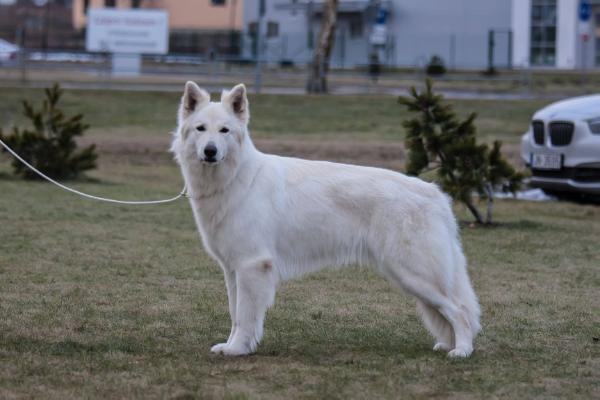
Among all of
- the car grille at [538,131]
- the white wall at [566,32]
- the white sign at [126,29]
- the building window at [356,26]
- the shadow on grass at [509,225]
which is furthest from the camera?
the building window at [356,26]

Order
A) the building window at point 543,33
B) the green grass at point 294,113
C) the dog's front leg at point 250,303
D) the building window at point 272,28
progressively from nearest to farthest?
the dog's front leg at point 250,303
the green grass at point 294,113
the building window at point 543,33
the building window at point 272,28

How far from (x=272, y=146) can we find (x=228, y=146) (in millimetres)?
15306

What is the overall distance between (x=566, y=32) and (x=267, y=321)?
145 feet

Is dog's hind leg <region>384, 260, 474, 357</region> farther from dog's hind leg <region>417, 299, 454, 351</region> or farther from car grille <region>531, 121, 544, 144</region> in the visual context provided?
car grille <region>531, 121, 544, 144</region>

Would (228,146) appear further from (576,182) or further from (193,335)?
(576,182)

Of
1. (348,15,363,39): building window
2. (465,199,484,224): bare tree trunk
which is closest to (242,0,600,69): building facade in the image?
(348,15,363,39): building window

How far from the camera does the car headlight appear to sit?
14.2 m

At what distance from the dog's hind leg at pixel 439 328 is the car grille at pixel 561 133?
8.52 metres

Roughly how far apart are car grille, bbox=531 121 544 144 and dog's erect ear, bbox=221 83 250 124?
9.21 m

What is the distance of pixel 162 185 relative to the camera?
17000 mm

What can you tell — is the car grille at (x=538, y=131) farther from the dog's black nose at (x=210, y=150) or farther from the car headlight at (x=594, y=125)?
the dog's black nose at (x=210, y=150)

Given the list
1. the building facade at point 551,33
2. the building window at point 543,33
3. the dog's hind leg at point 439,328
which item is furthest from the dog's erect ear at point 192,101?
the building window at point 543,33

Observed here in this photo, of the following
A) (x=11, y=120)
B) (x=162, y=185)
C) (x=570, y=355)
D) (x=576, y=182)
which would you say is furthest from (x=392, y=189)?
(x=11, y=120)

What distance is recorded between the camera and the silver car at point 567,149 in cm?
1405
